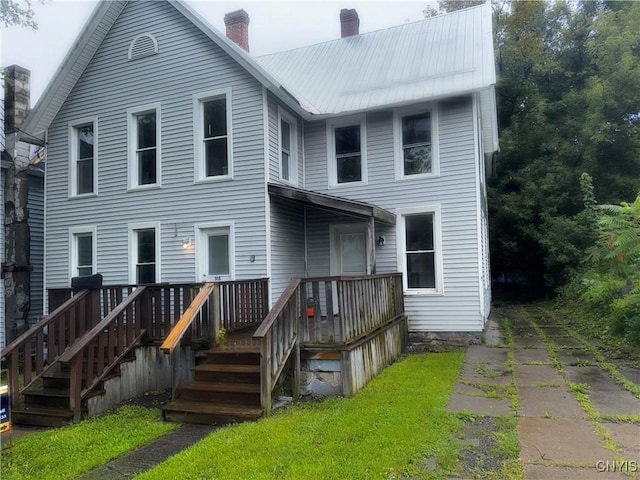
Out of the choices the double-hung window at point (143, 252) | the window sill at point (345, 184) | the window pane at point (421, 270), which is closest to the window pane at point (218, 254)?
the double-hung window at point (143, 252)

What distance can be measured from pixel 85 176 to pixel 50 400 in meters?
6.48

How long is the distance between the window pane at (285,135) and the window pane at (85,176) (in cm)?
482

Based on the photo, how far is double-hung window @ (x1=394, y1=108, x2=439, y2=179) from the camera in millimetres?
9656

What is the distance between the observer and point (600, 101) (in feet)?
56.7

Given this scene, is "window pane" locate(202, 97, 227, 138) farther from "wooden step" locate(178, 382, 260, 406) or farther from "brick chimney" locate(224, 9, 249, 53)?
"wooden step" locate(178, 382, 260, 406)

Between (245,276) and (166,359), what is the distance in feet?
7.64

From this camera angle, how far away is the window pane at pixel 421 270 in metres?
9.50

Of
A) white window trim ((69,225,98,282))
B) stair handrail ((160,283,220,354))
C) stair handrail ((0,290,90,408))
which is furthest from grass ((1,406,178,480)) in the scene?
white window trim ((69,225,98,282))

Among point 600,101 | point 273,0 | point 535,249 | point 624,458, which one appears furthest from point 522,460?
point 600,101

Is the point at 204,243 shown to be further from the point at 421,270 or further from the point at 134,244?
the point at 421,270

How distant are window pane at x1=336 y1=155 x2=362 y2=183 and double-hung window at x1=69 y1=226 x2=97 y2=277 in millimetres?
6116

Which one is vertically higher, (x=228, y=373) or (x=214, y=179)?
(x=214, y=179)

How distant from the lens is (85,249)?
10.6m

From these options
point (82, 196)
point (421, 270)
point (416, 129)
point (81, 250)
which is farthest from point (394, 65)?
point (81, 250)
